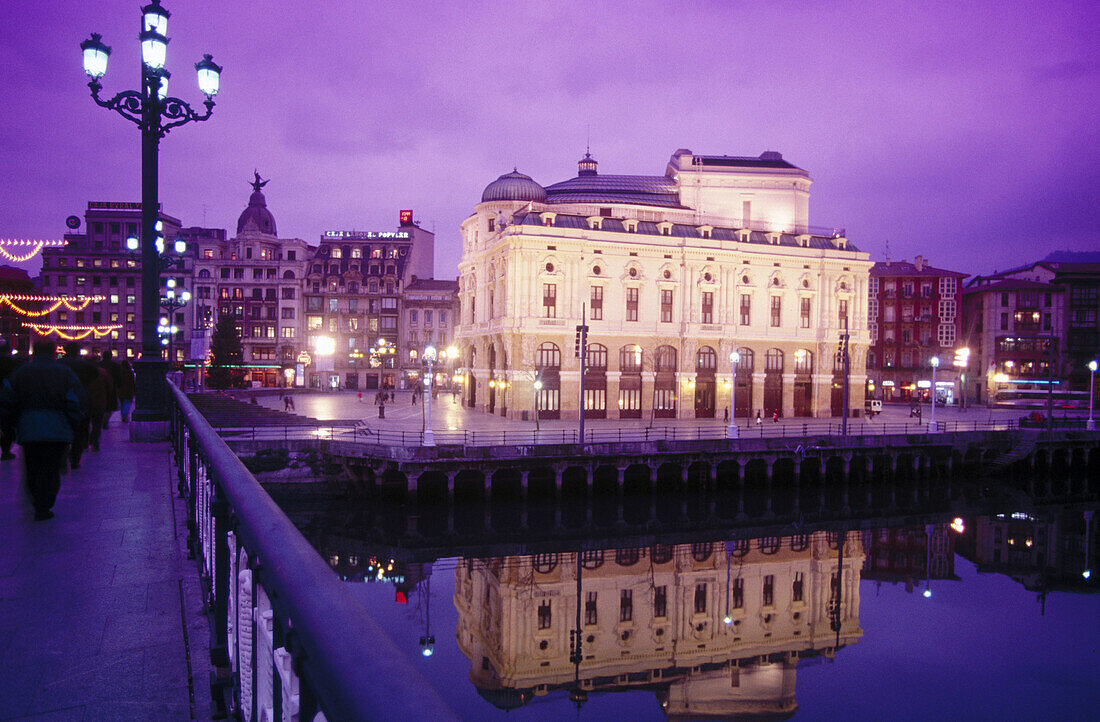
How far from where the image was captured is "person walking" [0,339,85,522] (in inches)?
290

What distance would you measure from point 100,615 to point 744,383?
5399 centimetres

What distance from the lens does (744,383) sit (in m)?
55.6

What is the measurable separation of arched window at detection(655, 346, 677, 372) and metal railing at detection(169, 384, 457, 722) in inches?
1963

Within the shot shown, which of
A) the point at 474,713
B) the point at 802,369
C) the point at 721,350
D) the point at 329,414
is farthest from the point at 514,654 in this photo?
the point at 802,369

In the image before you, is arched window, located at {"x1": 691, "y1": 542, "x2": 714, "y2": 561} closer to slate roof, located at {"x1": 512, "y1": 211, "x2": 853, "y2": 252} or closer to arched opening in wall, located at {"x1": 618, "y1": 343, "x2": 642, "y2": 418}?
arched opening in wall, located at {"x1": 618, "y1": 343, "x2": 642, "y2": 418}

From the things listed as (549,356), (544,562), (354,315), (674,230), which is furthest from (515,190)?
(544,562)

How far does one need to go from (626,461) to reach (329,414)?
23.3 metres

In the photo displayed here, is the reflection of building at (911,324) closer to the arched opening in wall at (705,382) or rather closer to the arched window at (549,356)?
the arched opening in wall at (705,382)

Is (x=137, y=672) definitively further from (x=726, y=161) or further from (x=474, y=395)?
(x=726, y=161)

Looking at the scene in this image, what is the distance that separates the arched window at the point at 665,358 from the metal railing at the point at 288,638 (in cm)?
4986

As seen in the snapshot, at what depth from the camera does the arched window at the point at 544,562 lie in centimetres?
2750

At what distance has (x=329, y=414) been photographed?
1971 inches

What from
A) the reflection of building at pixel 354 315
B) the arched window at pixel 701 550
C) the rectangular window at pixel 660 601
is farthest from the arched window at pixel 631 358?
the reflection of building at pixel 354 315

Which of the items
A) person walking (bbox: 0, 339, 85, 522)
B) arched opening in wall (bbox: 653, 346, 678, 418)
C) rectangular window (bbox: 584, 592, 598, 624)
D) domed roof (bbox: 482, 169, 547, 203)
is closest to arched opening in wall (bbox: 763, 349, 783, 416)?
arched opening in wall (bbox: 653, 346, 678, 418)
